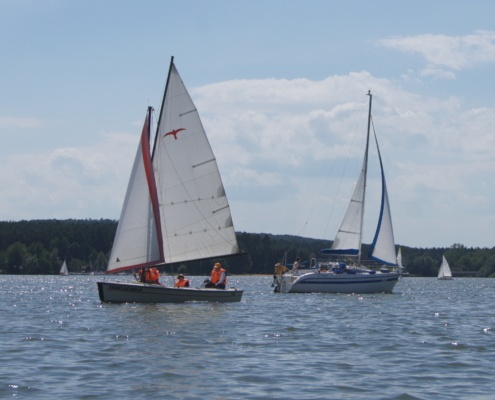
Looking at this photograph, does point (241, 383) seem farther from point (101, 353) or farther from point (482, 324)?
point (482, 324)

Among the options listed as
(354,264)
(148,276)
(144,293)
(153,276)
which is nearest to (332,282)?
(354,264)

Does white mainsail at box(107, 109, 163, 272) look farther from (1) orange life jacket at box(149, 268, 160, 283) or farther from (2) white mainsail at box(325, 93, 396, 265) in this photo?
(2) white mainsail at box(325, 93, 396, 265)

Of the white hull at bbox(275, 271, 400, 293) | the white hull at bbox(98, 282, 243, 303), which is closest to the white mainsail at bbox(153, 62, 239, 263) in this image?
the white hull at bbox(98, 282, 243, 303)

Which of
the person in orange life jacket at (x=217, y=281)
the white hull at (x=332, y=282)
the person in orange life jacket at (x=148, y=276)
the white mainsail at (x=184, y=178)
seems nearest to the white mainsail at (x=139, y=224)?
the white mainsail at (x=184, y=178)

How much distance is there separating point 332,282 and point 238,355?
3918 cm

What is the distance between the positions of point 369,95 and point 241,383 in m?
52.3

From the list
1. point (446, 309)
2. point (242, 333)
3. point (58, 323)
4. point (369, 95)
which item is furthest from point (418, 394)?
point (369, 95)

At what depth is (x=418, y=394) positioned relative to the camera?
20453 millimetres

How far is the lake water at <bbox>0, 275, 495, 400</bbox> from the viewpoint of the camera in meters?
20.8

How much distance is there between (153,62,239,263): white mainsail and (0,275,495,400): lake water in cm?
438

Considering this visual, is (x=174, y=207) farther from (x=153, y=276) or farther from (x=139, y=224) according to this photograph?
(x=153, y=276)

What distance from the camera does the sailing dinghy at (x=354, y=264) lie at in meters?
65.1

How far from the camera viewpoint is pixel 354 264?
224 ft

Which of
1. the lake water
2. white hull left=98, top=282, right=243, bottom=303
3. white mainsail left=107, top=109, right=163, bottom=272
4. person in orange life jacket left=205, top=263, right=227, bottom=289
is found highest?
white mainsail left=107, top=109, right=163, bottom=272
